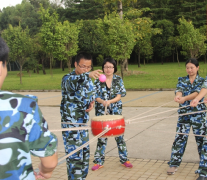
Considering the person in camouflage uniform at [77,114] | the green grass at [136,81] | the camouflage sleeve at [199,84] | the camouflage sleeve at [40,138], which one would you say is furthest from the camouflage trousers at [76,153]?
the green grass at [136,81]

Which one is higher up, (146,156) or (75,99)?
(75,99)

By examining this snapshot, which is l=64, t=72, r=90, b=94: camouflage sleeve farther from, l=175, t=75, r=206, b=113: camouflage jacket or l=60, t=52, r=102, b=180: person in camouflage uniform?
l=175, t=75, r=206, b=113: camouflage jacket

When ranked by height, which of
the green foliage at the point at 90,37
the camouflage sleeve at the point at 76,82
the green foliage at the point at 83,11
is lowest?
the camouflage sleeve at the point at 76,82

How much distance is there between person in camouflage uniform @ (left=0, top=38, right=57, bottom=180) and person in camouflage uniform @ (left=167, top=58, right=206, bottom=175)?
3.14 metres

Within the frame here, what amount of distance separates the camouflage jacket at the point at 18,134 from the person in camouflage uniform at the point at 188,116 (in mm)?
3151

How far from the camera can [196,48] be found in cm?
3475

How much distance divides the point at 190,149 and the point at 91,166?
2.03 meters

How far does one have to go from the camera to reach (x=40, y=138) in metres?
1.51

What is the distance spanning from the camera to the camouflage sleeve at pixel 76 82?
339 cm

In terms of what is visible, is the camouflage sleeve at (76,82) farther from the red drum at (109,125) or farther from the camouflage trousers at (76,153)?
the camouflage trousers at (76,153)

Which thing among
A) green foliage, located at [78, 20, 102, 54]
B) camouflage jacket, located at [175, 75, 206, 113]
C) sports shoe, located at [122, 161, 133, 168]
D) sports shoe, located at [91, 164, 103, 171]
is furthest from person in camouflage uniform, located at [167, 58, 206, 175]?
green foliage, located at [78, 20, 102, 54]

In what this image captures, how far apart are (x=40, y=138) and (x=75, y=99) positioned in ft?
6.96

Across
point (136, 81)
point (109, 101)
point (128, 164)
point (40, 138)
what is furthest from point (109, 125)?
point (136, 81)

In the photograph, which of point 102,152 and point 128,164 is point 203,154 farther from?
point 102,152
